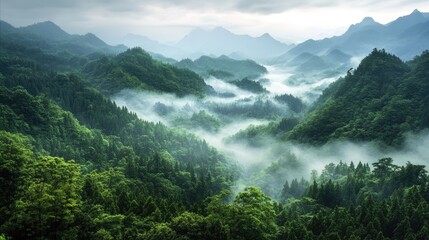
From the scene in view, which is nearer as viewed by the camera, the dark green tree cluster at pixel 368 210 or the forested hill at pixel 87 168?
the forested hill at pixel 87 168

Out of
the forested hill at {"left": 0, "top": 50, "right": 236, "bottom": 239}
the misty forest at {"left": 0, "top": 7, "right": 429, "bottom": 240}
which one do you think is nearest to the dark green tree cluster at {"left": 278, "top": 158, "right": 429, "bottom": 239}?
the misty forest at {"left": 0, "top": 7, "right": 429, "bottom": 240}

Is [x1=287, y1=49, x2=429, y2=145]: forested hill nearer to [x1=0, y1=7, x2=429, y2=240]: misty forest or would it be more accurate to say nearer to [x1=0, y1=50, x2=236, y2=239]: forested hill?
[x1=0, y1=7, x2=429, y2=240]: misty forest

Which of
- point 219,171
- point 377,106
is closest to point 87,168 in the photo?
point 219,171

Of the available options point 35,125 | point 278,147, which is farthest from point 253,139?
point 35,125

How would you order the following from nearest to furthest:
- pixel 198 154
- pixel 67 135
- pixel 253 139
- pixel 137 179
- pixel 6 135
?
pixel 6 135, pixel 137 179, pixel 67 135, pixel 198 154, pixel 253 139

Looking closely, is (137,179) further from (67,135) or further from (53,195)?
(53,195)

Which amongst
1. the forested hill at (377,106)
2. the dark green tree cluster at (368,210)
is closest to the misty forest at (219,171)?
the dark green tree cluster at (368,210)

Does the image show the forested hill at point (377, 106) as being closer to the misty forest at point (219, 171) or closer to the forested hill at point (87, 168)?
the misty forest at point (219, 171)

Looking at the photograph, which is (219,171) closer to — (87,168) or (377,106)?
(87,168)
